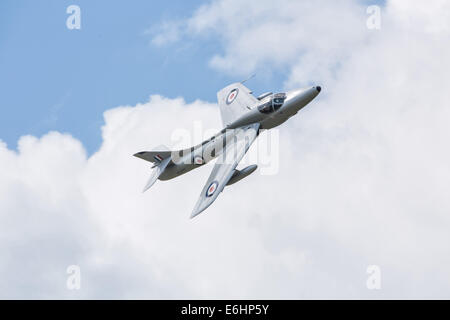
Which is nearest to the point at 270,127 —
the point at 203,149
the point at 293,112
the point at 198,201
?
the point at 293,112

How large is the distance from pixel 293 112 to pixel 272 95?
6.87ft

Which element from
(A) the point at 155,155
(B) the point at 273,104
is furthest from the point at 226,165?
(A) the point at 155,155

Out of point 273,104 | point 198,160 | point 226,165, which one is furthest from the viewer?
point 198,160

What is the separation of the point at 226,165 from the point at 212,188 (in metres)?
2.49

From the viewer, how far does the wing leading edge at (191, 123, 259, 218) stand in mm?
42188

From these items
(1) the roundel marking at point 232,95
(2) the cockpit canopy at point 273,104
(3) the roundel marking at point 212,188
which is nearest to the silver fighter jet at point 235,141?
(2) the cockpit canopy at point 273,104

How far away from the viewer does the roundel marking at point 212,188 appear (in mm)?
42566

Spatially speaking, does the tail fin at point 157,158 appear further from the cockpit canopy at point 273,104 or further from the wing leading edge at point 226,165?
the cockpit canopy at point 273,104

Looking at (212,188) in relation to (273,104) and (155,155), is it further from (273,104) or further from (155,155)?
(273,104)

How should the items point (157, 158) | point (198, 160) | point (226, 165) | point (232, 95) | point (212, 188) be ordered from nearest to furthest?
point (212, 188) → point (226, 165) → point (198, 160) → point (157, 158) → point (232, 95)

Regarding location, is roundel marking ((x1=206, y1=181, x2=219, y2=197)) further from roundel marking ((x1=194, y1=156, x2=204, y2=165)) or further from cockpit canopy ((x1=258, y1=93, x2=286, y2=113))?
cockpit canopy ((x1=258, y1=93, x2=286, y2=113))

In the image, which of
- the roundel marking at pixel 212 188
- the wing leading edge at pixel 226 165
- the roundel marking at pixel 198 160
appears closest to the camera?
the wing leading edge at pixel 226 165

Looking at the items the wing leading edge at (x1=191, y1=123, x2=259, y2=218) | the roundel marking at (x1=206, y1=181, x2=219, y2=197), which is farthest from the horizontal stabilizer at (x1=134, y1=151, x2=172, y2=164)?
the roundel marking at (x1=206, y1=181, x2=219, y2=197)

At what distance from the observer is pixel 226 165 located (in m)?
44.6
